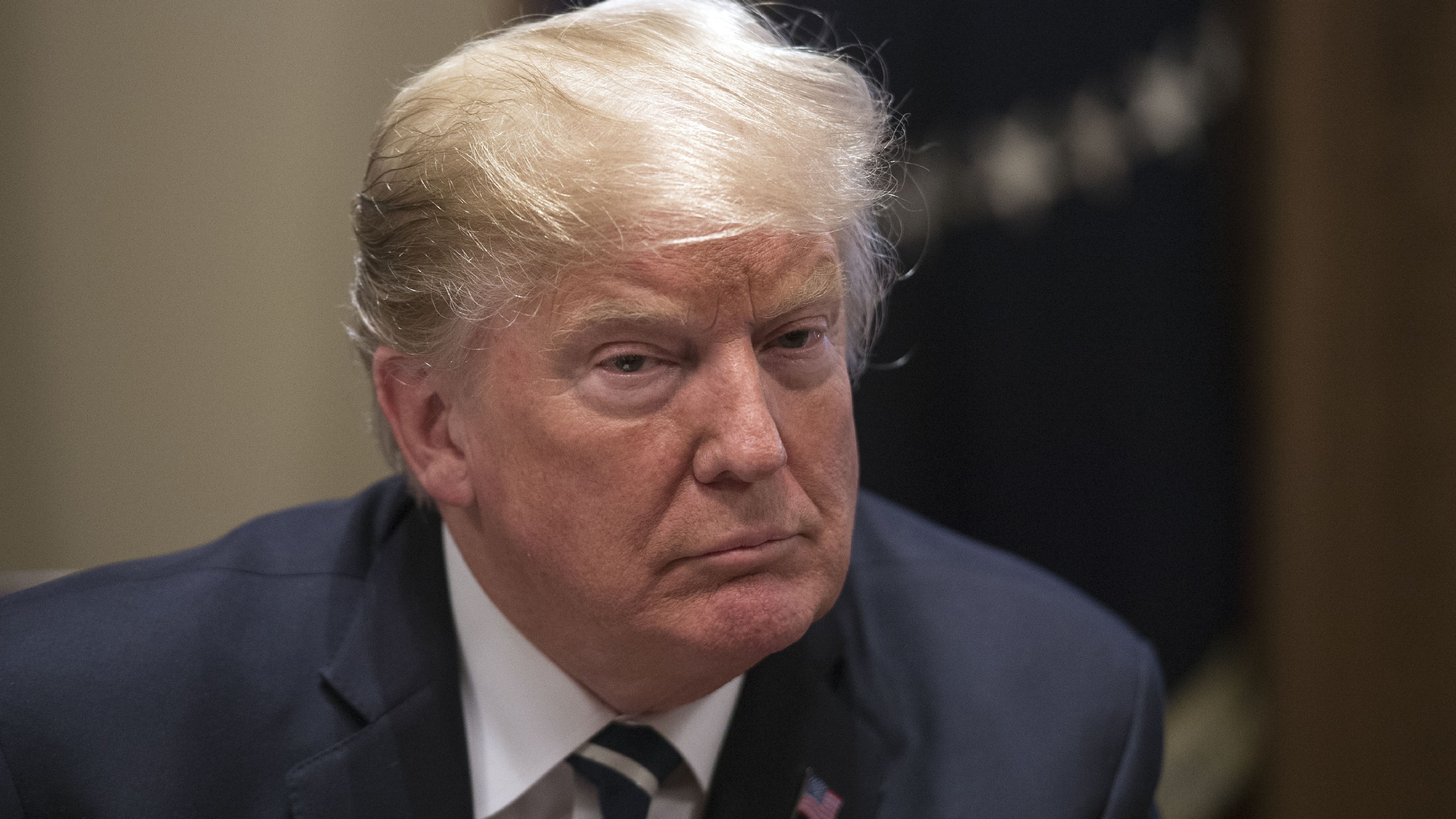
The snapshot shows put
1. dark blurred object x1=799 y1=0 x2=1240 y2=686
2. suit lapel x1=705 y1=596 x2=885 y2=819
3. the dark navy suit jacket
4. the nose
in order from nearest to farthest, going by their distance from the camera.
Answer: the nose, the dark navy suit jacket, suit lapel x1=705 y1=596 x2=885 y2=819, dark blurred object x1=799 y1=0 x2=1240 y2=686

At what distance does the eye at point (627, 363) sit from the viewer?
3.33ft

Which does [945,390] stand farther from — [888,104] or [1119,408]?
[888,104]

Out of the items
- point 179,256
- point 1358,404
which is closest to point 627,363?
point 179,256

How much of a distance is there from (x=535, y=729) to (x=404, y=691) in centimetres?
13

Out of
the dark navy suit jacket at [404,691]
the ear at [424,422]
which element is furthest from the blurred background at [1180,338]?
the ear at [424,422]

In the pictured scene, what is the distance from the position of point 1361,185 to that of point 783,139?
1430mm

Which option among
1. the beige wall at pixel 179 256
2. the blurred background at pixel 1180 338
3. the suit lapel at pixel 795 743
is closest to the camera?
the suit lapel at pixel 795 743

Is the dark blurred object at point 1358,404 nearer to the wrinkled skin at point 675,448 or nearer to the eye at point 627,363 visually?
the wrinkled skin at point 675,448

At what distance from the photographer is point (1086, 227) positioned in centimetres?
204

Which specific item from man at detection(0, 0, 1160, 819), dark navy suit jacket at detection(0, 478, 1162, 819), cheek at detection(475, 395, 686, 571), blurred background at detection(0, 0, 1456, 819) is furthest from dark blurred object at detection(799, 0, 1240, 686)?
cheek at detection(475, 395, 686, 571)

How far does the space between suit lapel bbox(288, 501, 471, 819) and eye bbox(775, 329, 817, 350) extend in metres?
0.48

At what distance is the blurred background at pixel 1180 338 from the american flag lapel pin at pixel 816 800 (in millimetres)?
872

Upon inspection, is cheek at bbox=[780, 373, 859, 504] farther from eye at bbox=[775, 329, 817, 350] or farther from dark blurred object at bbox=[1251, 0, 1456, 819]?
dark blurred object at bbox=[1251, 0, 1456, 819]

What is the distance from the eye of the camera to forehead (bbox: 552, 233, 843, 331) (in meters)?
0.99
